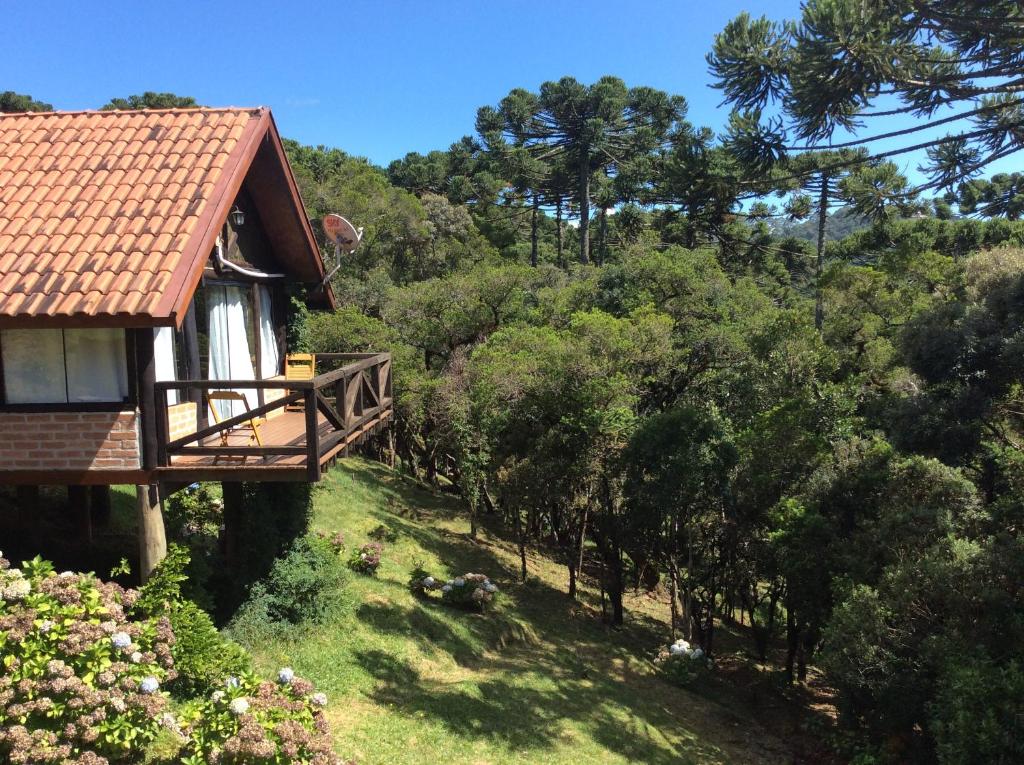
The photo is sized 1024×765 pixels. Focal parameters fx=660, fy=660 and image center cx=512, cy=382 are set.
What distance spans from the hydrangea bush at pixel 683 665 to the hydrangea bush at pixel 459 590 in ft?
12.7

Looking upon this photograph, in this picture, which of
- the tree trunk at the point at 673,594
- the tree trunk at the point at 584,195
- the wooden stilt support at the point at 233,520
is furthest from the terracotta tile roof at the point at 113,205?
the tree trunk at the point at 584,195

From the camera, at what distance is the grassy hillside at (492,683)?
26.5 feet

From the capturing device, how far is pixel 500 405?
51.7ft

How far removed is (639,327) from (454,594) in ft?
27.1

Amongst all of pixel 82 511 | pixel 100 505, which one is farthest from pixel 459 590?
pixel 82 511

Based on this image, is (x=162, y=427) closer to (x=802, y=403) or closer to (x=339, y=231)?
(x=339, y=231)

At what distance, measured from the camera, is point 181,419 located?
7531mm

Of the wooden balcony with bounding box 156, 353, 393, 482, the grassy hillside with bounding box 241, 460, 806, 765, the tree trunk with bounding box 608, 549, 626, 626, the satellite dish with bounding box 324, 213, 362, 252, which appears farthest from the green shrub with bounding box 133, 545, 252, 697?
the tree trunk with bounding box 608, 549, 626, 626

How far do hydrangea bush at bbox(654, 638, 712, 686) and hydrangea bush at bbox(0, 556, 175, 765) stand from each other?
10.3 meters

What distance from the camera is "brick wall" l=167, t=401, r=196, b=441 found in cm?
730

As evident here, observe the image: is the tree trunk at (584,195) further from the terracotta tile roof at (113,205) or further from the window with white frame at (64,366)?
the window with white frame at (64,366)

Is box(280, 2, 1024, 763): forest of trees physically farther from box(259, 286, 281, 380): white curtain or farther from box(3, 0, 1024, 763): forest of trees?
box(259, 286, 281, 380): white curtain

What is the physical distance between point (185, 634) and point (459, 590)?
7.50m

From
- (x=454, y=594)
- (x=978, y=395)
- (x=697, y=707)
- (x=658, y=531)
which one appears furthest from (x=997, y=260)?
(x=454, y=594)
